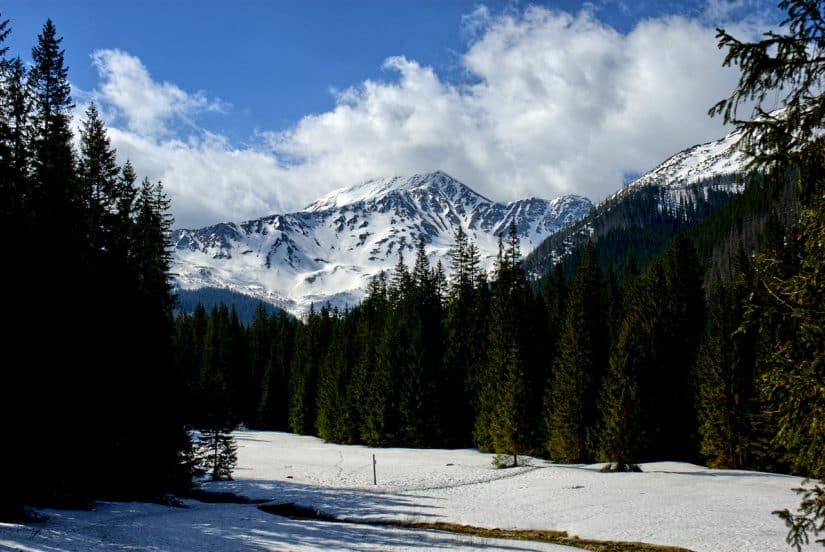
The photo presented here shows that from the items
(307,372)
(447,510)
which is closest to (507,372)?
(447,510)

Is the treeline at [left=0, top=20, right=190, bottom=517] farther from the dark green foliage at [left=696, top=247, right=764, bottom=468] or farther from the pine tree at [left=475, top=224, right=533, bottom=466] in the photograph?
the dark green foliage at [left=696, top=247, right=764, bottom=468]

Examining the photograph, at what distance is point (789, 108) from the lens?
29.9ft

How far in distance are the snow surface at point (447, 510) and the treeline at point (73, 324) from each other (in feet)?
6.80

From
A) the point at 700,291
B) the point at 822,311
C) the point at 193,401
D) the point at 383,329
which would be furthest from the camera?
the point at 383,329

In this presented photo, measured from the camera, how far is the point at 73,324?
19281mm

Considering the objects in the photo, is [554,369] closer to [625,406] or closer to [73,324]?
[625,406]

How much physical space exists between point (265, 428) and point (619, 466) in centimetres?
5753

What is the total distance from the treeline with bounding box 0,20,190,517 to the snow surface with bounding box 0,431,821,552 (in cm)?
207

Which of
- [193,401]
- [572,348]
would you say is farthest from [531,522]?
[572,348]

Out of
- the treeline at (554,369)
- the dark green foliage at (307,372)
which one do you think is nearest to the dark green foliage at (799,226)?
the treeline at (554,369)

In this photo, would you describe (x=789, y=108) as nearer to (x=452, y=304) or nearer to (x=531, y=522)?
(x=531, y=522)

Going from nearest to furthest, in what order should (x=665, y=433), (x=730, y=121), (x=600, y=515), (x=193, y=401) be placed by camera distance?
(x=730, y=121)
(x=600, y=515)
(x=193, y=401)
(x=665, y=433)

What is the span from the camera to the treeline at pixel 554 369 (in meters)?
38.0

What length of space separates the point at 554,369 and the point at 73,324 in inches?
1385
